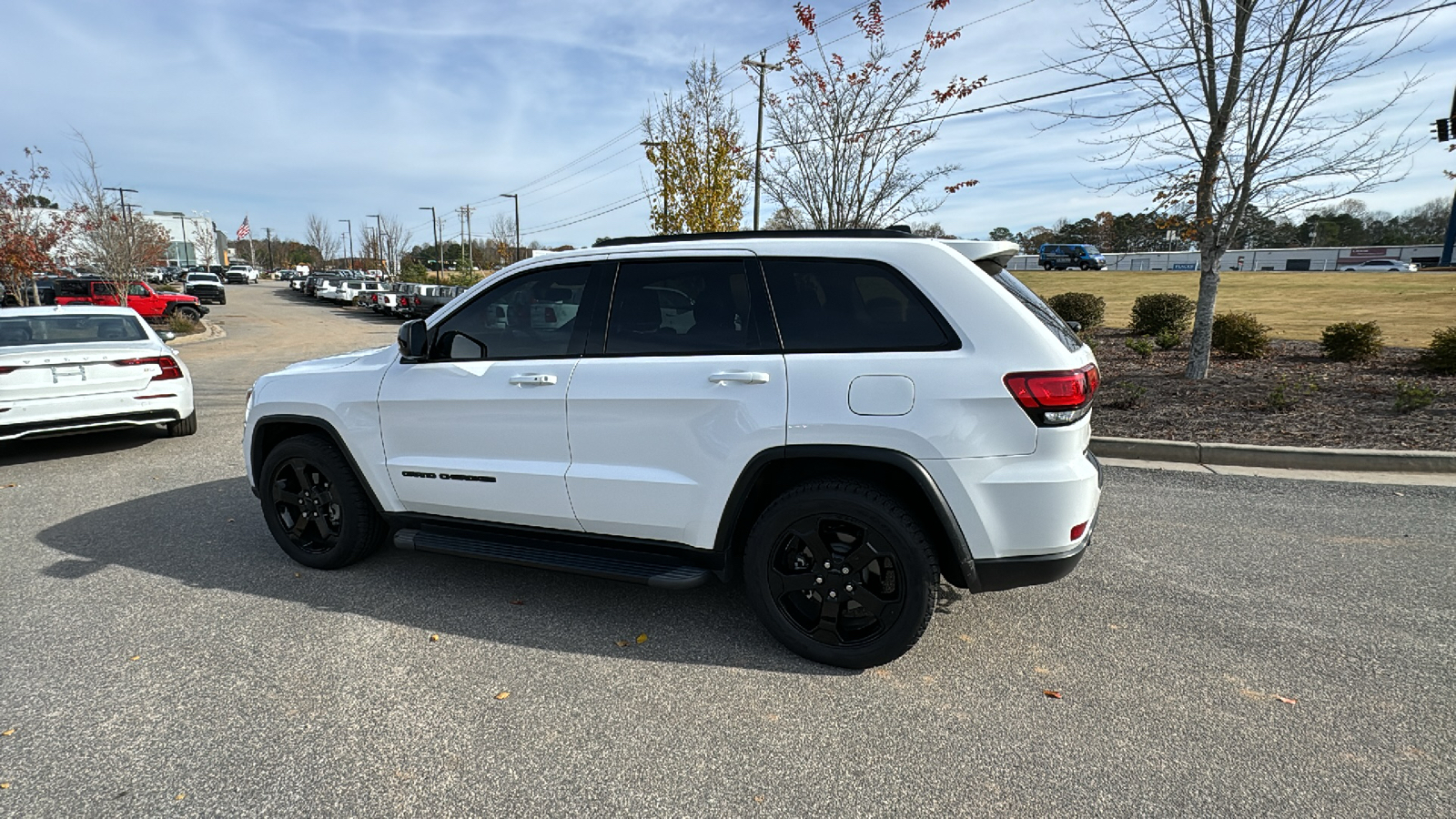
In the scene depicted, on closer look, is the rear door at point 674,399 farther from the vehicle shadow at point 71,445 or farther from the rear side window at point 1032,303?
the vehicle shadow at point 71,445

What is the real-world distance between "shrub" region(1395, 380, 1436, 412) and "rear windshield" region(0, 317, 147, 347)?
40.6 ft

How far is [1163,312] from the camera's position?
44.5ft

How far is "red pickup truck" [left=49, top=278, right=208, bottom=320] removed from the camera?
2175 cm

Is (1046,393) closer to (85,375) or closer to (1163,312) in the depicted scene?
(85,375)

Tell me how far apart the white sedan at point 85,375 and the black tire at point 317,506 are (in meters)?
3.62

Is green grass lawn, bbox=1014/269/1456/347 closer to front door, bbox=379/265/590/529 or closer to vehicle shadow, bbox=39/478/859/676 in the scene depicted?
vehicle shadow, bbox=39/478/859/676

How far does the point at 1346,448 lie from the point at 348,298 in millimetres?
43211

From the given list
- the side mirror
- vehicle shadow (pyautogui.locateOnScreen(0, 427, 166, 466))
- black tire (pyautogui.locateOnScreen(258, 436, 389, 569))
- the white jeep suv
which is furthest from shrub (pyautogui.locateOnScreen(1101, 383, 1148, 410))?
vehicle shadow (pyautogui.locateOnScreen(0, 427, 166, 466))

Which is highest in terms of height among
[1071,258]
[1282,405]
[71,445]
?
[1071,258]

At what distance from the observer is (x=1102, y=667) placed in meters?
3.13

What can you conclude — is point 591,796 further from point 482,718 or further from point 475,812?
point 482,718

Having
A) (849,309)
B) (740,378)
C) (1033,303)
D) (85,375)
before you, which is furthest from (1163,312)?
(85,375)

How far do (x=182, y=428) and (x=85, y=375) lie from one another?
1245mm

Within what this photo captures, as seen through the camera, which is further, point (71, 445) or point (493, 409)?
point (71, 445)
